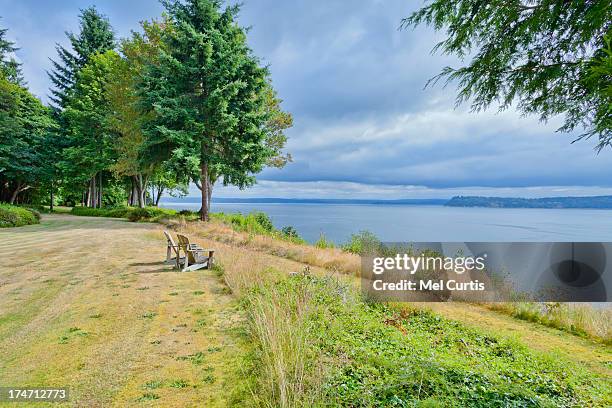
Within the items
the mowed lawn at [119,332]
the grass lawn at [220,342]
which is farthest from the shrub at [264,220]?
the grass lawn at [220,342]

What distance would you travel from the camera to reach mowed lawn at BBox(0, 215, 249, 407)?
3.20 m

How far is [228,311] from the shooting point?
5430 mm

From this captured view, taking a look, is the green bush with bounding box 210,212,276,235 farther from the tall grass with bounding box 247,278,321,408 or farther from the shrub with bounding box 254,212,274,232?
the tall grass with bounding box 247,278,321,408

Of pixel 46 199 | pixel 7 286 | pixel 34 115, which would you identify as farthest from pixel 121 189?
pixel 7 286

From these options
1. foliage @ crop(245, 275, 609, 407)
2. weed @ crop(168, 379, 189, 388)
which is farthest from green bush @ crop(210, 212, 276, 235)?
weed @ crop(168, 379, 189, 388)

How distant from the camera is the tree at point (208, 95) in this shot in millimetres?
16984

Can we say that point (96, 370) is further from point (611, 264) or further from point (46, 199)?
point (46, 199)

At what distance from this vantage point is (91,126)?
84.8ft

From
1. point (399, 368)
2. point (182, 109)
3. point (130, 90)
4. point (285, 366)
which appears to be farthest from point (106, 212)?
point (399, 368)

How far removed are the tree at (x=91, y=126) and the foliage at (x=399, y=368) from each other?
25874mm

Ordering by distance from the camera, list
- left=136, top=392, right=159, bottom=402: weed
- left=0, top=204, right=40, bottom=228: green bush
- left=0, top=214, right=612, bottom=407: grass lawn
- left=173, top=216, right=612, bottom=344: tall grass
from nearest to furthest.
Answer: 1. left=136, top=392, right=159, bottom=402: weed
2. left=0, top=214, right=612, bottom=407: grass lawn
3. left=173, top=216, right=612, bottom=344: tall grass
4. left=0, top=204, right=40, bottom=228: green bush

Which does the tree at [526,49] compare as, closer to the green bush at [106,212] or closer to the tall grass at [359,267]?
the tall grass at [359,267]

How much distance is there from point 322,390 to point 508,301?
5.73 m

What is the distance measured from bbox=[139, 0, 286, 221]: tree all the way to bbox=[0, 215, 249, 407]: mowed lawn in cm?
993
